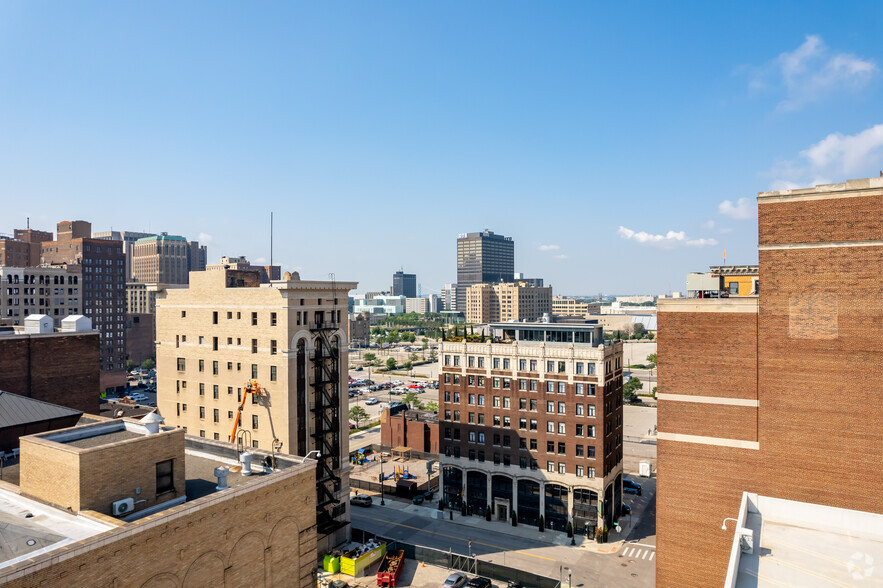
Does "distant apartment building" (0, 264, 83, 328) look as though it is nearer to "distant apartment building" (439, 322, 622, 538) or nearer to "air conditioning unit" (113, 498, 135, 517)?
"distant apartment building" (439, 322, 622, 538)

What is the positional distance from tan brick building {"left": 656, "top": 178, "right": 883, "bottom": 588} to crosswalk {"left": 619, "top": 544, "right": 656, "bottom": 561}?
26542 mm

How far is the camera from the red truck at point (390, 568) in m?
50.0

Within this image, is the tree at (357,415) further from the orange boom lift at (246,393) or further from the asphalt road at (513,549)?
the orange boom lift at (246,393)

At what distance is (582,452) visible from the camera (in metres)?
63.3

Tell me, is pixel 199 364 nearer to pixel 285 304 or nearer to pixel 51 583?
pixel 285 304

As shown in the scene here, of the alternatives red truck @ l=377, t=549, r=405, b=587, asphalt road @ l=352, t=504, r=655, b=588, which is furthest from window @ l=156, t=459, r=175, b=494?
asphalt road @ l=352, t=504, r=655, b=588

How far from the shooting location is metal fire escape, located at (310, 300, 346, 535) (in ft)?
182

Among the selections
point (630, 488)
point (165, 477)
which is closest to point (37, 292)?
point (165, 477)

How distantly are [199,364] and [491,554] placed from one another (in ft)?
123

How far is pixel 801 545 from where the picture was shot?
87.9ft

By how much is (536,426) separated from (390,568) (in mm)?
23934

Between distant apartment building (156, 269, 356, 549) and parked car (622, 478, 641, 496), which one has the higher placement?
distant apartment building (156, 269, 356, 549)

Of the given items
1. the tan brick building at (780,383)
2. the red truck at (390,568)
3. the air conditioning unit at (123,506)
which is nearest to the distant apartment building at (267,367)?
the red truck at (390,568)

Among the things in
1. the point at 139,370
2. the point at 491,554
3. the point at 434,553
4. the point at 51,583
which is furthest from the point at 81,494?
the point at 139,370
